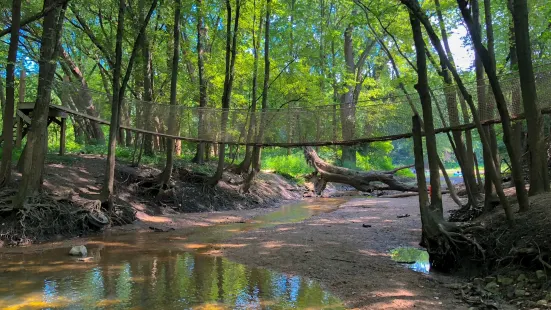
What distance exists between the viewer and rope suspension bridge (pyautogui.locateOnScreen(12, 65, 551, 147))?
841 cm

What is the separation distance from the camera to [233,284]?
4922 millimetres

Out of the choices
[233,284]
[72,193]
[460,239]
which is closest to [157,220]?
[72,193]

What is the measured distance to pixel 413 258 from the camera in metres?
6.29

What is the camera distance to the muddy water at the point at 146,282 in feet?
13.8

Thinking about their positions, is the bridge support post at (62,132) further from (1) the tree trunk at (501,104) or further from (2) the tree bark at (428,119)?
(1) the tree trunk at (501,104)

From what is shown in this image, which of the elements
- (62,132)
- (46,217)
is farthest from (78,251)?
(62,132)

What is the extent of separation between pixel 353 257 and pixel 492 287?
2.07 m

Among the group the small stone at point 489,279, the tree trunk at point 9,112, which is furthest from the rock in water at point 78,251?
the small stone at point 489,279

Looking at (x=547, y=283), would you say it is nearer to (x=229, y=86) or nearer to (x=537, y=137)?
(x=537, y=137)

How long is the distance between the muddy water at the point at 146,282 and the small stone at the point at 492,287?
72.2 inches

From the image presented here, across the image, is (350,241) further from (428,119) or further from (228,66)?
(228,66)

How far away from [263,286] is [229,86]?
365 inches

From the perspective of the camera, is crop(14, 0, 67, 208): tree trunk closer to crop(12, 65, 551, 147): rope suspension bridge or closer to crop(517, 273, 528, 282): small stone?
crop(12, 65, 551, 147): rope suspension bridge

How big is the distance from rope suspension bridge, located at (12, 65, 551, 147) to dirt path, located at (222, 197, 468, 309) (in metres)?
2.14
